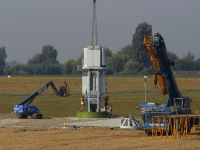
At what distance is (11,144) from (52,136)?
16.6 ft

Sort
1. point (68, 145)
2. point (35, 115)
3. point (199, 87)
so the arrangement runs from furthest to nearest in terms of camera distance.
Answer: point (199, 87) < point (35, 115) < point (68, 145)

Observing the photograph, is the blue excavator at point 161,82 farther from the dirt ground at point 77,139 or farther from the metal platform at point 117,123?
the metal platform at point 117,123

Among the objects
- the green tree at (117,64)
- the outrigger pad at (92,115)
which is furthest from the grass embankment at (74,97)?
the green tree at (117,64)

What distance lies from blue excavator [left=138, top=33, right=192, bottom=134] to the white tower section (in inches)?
517

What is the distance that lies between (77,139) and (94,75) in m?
18.9

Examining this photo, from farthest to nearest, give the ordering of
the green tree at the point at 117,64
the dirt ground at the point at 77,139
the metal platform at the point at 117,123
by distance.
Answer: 1. the green tree at the point at 117,64
2. the metal platform at the point at 117,123
3. the dirt ground at the point at 77,139

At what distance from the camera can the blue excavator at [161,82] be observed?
1364 inches

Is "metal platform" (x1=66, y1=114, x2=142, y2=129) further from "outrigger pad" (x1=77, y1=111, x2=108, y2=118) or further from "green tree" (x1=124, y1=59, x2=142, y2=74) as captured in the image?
"green tree" (x1=124, y1=59, x2=142, y2=74)

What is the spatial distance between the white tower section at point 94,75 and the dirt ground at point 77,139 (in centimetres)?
777

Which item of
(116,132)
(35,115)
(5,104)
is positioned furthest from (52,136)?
(5,104)

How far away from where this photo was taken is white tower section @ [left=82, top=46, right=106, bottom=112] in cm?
5062

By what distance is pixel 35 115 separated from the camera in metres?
50.3

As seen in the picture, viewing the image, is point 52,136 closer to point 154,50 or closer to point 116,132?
point 116,132

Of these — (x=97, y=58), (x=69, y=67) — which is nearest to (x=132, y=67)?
(x=69, y=67)
